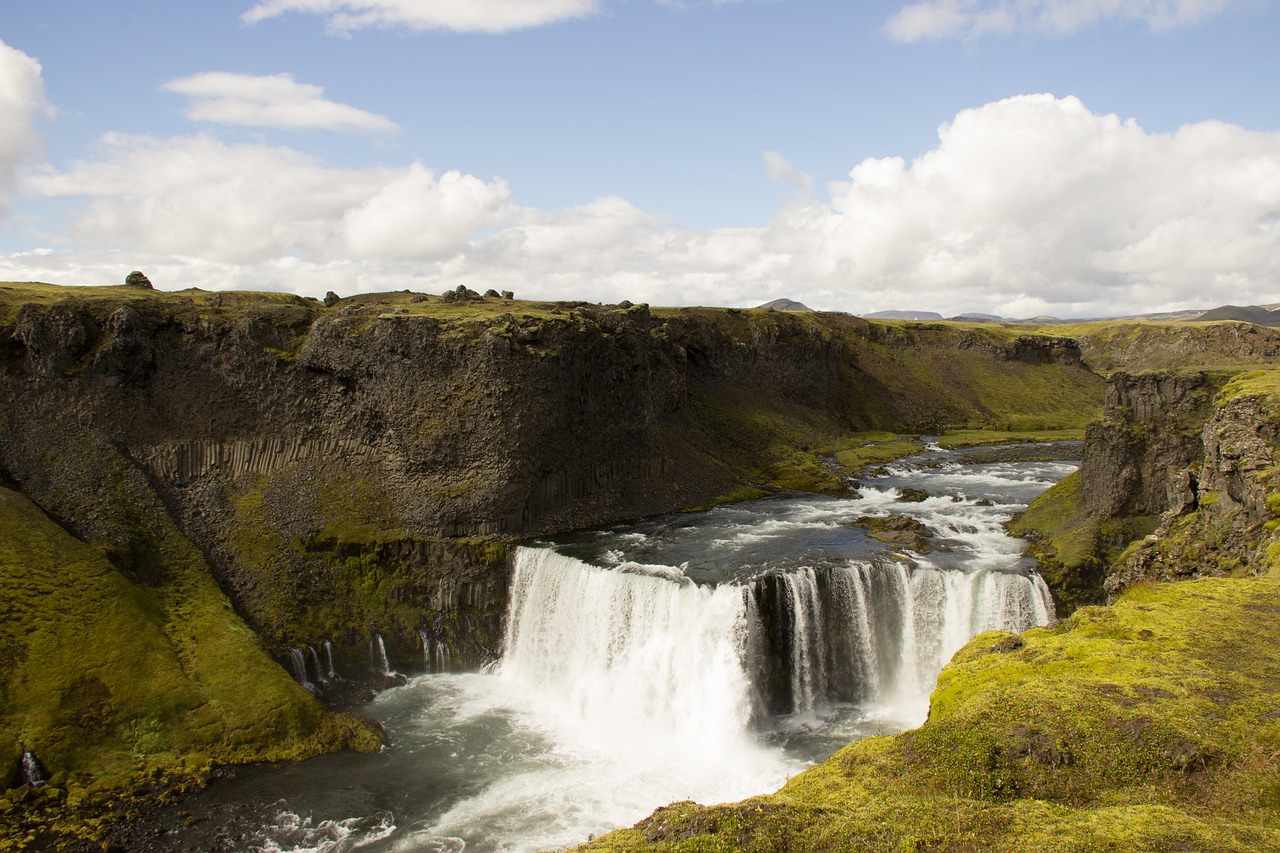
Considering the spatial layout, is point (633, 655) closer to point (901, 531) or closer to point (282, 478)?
point (901, 531)

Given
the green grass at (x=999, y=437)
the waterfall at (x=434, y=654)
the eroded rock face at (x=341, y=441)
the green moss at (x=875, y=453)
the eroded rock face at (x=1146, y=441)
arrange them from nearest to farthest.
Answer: the eroded rock face at (x=1146, y=441), the waterfall at (x=434, y=654), the eroded rock face at (x=341, y=441), the green moss at (x=875, y=453), the green grass at (x=999, y=437)

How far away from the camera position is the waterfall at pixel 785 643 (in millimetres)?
33469

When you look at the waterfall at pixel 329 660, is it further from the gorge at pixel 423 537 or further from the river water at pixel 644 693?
the river water at pixel 644 693

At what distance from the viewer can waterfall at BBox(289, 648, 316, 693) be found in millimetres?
37562

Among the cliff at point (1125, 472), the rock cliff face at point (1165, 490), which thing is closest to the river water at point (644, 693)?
the cliff at point (1125, 472)

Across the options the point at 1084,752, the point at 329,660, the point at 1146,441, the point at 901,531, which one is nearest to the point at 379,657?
the point at 329,660

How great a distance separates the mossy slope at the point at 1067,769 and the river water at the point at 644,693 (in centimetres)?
1276

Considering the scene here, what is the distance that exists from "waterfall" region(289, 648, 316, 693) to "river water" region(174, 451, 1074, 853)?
372 cm

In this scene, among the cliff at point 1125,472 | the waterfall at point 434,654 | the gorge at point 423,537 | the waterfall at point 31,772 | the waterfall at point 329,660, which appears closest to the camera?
the gorge at point 423,537

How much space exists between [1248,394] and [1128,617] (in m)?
16.4

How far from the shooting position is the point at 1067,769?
14.8 m

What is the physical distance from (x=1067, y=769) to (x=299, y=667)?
34.3 meters

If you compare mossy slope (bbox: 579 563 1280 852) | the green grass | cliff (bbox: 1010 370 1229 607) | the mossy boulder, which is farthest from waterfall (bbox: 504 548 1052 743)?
the green grass

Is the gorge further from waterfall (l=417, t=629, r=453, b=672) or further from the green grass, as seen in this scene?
the green grass
